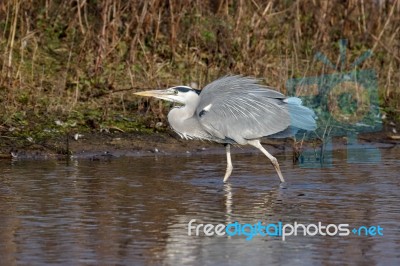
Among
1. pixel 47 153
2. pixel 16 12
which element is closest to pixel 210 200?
pixel 47 153

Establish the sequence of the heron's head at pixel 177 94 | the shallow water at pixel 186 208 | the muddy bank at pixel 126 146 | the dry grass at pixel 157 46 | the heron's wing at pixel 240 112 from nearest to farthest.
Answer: the shallow water at pixel 186 208
the heron's wing at pixel 240 112
the heron's head at pixel 177 94
the muddy bank at pixel 126 146
the dry grass at pixel 157 46

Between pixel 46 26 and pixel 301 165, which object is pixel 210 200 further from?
pixel 46 26

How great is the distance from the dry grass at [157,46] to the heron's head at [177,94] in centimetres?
217

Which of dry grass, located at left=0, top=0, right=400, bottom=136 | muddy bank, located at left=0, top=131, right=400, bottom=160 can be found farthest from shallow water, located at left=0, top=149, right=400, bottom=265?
dry grass, located at left=0, top=0, right=400, bottom=136

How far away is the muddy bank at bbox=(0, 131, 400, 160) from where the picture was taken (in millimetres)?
9953

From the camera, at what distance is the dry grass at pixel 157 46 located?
36.7 ft

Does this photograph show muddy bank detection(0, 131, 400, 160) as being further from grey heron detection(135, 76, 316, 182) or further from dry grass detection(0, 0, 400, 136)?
grey heron detection(135, 76, 316, 182)

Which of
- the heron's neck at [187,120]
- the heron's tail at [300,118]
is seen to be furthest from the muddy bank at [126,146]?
the heron's neck at [187,120]

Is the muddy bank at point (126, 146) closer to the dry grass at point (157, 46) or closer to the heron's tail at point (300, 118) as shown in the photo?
the dry grass at point (157, 46)

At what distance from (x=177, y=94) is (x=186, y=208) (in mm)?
1741

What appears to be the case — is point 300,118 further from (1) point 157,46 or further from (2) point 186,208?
(1) point 157,46

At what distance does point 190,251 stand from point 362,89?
695 centimetres

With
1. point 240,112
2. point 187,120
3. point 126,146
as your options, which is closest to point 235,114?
point 240,112

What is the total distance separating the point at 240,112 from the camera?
341 inches
